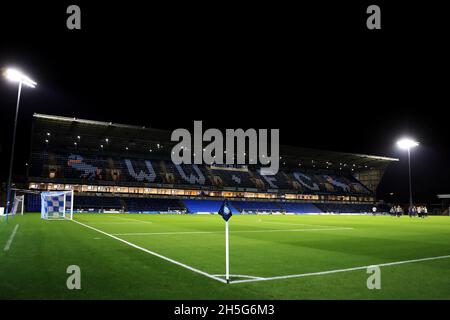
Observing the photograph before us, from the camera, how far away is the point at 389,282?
7.00 meters

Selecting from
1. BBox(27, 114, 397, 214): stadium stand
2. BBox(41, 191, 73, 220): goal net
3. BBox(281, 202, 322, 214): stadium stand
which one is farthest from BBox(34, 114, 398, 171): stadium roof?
BBox(41, 191, 73, 220): goal net

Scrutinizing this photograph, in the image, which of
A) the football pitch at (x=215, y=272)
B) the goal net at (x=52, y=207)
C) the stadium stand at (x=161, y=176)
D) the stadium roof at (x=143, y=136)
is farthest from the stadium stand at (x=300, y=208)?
the football pitch at (x=215, y=272)

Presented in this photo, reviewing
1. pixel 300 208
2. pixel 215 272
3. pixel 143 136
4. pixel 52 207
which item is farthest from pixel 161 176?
pixel 215 272

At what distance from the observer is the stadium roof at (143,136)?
52062 millimetres

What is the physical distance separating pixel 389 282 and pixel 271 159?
235 feet

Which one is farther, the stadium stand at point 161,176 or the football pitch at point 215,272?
the stadium stand at point 161,176

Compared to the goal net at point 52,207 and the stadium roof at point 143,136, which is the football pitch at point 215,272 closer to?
the goal net at point 52,207

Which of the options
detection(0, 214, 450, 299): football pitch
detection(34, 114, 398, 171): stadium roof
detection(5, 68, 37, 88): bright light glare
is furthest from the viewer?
detection(34, 114, 398, 171): stadium roof

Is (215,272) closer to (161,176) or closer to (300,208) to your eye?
(161,176)

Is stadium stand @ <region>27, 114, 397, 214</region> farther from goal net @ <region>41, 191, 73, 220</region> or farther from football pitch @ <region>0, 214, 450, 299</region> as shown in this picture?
football pitch @ <region>0, 214, 450, 299</region>

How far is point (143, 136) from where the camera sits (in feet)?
199

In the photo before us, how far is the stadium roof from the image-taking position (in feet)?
171
